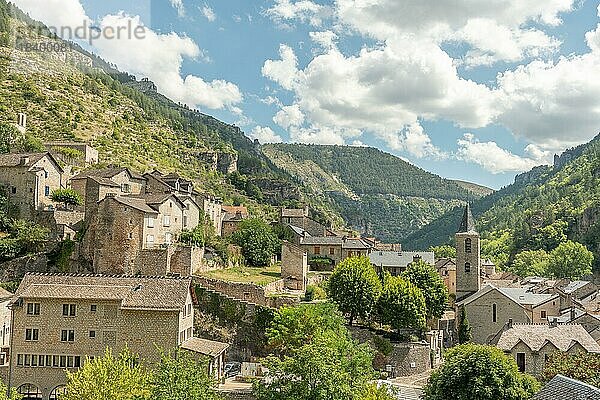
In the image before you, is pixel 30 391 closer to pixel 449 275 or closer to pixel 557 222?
pixel 449 275

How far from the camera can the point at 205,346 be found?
45.1 metres

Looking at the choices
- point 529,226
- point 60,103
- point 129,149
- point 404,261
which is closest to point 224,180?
point 129,149

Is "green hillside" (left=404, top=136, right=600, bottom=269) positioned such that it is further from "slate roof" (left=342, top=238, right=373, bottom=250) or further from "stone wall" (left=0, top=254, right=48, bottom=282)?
"stone wall" (left=0, top=254, right=48, bottom=282)

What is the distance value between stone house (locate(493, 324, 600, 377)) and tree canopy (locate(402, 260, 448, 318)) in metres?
8.31

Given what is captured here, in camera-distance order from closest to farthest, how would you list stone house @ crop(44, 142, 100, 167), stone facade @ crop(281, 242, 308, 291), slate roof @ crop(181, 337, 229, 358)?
slate roof @ crop(181, 337, 229, 358) < stone facade @ crop(281, 242, 308, 291) < stone house @ crop(44, 142, 100, 167)

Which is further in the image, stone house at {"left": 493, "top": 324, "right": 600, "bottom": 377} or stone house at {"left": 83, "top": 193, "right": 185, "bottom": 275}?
stone house at {"left": 83, "top": 193, "right": 185, "bottom": 275}

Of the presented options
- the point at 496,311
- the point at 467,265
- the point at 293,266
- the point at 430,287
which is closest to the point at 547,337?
the point at 430,287

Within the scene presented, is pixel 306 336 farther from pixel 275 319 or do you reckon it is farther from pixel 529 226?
pixel 529 226

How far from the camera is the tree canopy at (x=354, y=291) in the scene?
56.2 m

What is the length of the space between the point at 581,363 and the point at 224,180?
10149cm

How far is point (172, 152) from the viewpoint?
131875 mm

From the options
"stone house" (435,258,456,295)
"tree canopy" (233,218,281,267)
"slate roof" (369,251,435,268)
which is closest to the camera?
"tree canopy" (233,218,281,267)

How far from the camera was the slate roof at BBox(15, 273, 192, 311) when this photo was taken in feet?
145

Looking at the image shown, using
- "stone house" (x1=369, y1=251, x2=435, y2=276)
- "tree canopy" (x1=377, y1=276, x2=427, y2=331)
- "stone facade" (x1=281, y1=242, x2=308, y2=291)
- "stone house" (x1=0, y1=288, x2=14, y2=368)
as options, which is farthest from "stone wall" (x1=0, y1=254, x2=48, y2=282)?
"stone house" (x1=369, y1=251, x2=435, y2=276)
